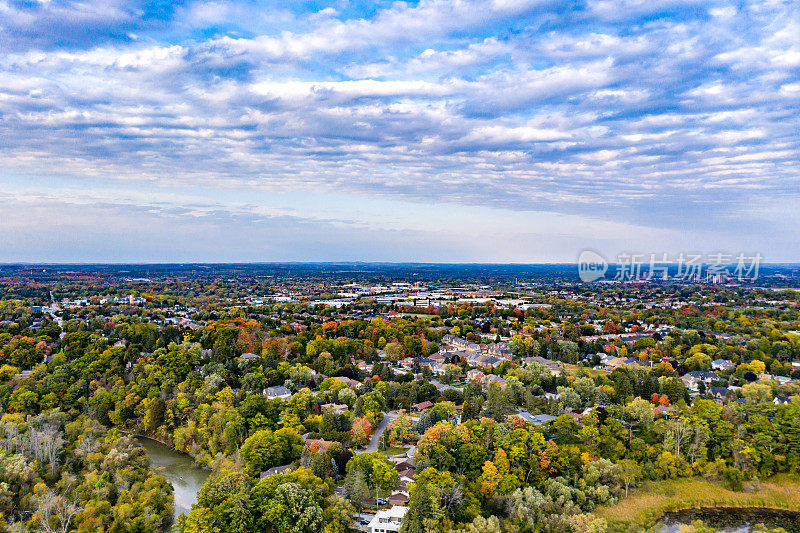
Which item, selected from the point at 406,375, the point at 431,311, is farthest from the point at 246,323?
the point at 431,311

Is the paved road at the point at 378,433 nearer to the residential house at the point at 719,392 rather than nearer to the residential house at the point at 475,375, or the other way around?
the residential house at the point at 475,375

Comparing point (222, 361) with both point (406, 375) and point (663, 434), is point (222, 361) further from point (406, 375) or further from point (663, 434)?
point (663, 434)

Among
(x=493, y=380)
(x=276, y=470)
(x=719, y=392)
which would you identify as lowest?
(x=276, y=470)

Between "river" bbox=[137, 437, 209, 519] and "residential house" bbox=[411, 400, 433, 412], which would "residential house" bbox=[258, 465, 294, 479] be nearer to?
"river" bbox=[137, 437, 209, 519]

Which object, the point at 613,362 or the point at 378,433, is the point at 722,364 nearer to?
the point at 613,362

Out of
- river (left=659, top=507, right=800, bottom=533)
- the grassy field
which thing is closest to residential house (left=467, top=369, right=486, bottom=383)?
the grassy field

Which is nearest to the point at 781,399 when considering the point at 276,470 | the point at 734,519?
the point at 734,519
